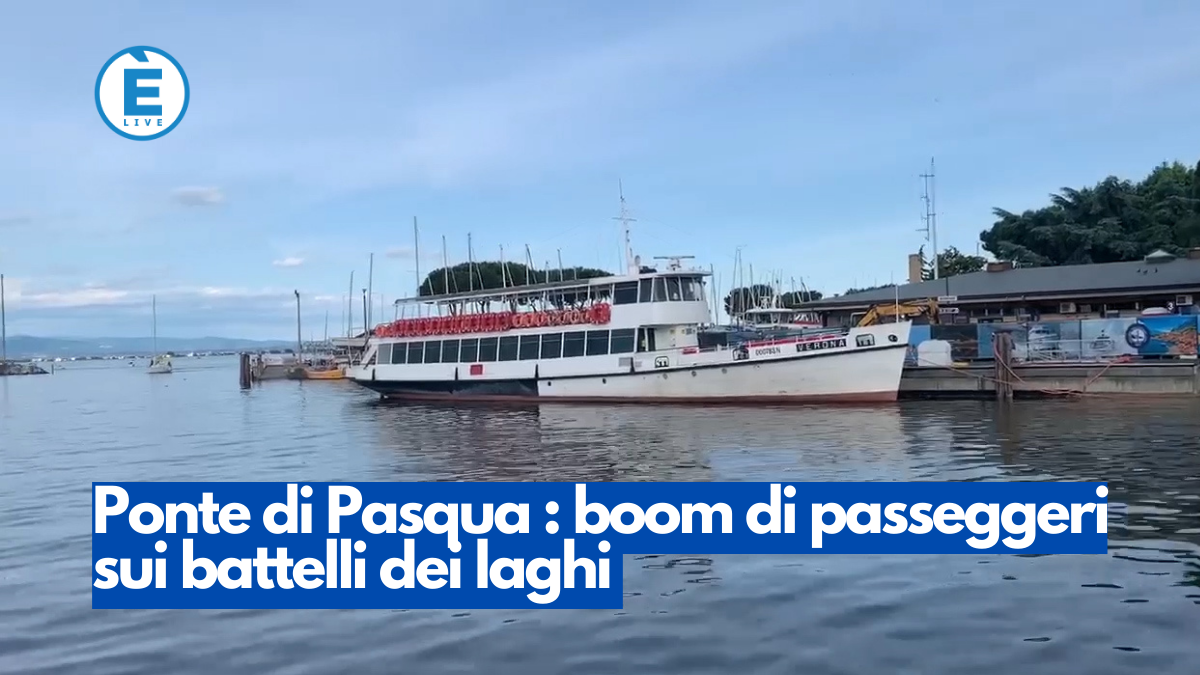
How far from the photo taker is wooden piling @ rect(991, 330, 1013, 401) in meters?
32.6

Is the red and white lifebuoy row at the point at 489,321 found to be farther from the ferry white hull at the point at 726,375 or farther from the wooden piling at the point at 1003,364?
the wooden piling at the point at 1003,364

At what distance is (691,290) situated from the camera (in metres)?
37.8

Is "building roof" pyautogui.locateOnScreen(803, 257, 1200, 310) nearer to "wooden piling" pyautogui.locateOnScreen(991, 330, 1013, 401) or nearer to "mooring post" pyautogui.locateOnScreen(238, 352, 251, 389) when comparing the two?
"wooden piling" pyautogui.locateOnScreen(991, 330, 1013, 401)

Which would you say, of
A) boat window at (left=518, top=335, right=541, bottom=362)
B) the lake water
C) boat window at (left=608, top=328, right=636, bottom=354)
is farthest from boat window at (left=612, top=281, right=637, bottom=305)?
the lake water

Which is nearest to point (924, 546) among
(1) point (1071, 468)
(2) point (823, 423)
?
(1) point (1071, 468)

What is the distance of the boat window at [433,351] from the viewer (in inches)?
1698

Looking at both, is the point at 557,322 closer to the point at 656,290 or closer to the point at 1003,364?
the point at 656,290

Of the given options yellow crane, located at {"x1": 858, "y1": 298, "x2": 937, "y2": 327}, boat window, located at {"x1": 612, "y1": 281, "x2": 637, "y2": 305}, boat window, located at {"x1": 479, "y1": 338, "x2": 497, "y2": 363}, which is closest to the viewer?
boat window, located at {"x1": 612, "y1": 281, "x2": 637, "y2": 305}

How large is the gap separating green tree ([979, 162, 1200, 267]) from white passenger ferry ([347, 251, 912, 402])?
31633 mm

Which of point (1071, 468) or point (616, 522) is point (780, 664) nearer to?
point (616, 522)

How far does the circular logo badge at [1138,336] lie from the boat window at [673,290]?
14.3 meters

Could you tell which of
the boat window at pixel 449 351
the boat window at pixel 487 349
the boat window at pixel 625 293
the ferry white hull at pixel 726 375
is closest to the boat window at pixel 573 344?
the ferry white hull at pixel 726 375

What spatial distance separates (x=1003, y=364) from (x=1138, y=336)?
14.8 feet

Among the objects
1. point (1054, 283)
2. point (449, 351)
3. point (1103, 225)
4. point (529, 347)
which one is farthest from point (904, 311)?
point (1103, 225)
